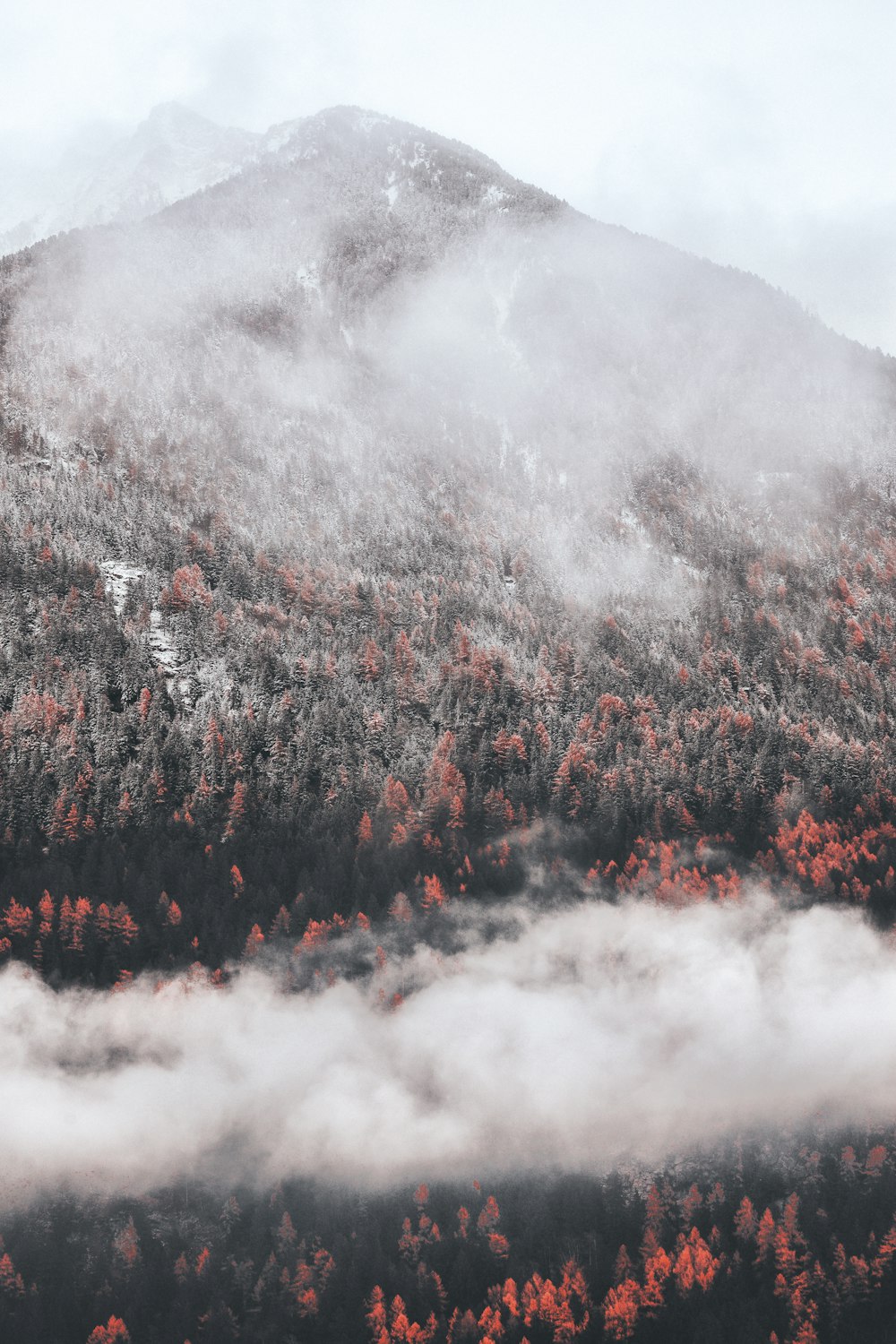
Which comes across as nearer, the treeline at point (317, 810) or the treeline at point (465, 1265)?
the treeline at point (465, 1265)

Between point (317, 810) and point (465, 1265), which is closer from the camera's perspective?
point (465, 1265)

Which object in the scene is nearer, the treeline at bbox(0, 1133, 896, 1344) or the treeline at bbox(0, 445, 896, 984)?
the treeline at bbox(0, 1133, 896, 1344)

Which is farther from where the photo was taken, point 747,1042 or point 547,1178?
point 747,1042

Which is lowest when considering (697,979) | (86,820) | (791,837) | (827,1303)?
(827,1303)

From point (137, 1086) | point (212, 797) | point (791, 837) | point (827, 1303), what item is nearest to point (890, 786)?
point (791, 837)

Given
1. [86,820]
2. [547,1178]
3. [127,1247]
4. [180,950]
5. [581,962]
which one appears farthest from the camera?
[581,962]

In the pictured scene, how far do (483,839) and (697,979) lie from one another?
49.2 m

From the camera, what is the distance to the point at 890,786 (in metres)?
182

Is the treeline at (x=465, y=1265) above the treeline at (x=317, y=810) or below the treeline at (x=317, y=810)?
below

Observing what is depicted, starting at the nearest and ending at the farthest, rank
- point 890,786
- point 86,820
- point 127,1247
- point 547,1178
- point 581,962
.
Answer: point 127,1247 → point 547,1178 → point 86,820 → point 581,962 → point 890,786

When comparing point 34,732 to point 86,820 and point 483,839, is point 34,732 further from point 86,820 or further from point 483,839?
point 483,839

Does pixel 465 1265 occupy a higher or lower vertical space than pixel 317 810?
lower

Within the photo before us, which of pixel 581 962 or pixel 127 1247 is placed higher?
pixel 581 962

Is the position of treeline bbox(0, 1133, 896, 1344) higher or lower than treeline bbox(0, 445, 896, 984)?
lower
